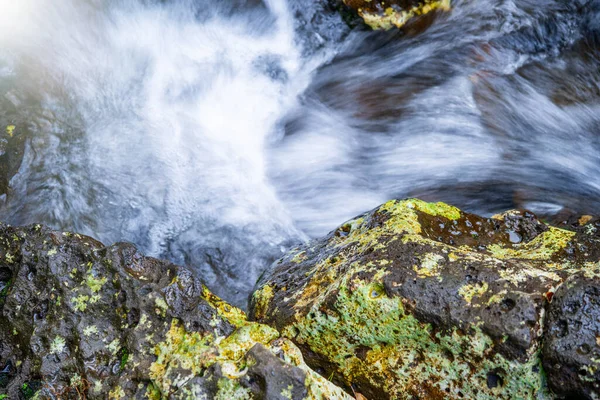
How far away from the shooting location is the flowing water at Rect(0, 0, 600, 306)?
5.19 meters

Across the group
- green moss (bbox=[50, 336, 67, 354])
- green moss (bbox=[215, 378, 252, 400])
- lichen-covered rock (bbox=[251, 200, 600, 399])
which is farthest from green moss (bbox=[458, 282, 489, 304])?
green moss (bbox=[50, 336, 67, 354])

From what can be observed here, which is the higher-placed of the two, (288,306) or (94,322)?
(94,322)

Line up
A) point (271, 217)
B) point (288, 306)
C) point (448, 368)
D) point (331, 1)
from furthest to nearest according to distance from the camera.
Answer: point (331, 1) → point (271, 217) → point (288, 306) → point (448, 368)

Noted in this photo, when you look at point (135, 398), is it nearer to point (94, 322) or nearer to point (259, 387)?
point (94, 322)

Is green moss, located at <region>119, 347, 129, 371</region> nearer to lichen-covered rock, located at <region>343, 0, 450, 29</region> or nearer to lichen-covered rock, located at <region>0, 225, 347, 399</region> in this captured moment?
lichen-covered rock, located at <region>0, 225, 347, 399</region>

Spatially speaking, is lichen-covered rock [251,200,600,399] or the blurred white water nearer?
lichen-covered rock [251,200,600,399]

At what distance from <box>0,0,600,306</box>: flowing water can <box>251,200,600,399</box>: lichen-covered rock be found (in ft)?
6.49

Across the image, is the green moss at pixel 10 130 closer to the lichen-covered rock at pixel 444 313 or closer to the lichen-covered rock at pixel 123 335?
the lichen-covered rock at pixel 123 335

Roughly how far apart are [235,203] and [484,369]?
138 inches

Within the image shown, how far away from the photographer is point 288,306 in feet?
9.95

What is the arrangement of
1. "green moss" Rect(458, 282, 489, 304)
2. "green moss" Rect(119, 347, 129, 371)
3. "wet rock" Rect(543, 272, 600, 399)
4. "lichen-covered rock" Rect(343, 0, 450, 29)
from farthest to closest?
1. "lichen-covered rock" Rect(343, 0, 450, 29)
2. "green moss" Rect(119, 347, 129, 371)
3. "green moss" Rect(458, 282, 489, 304)
4. "wet rock" Rect(543, 272, 600, 399)

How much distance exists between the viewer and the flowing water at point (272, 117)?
5.19 meters

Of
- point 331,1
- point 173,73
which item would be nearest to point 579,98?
point 331,1

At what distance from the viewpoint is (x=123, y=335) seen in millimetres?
2756
